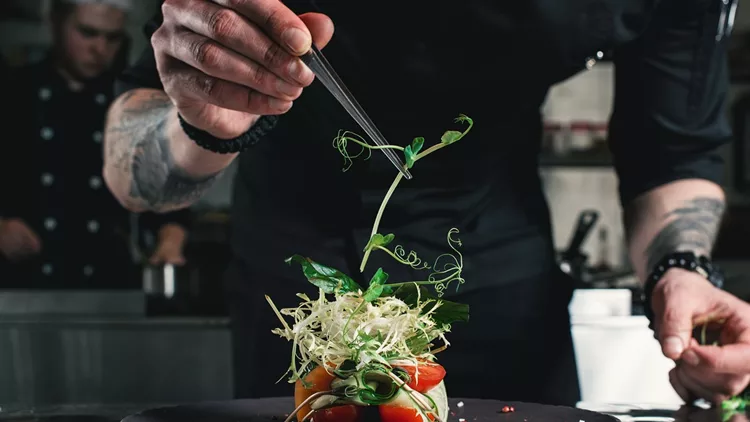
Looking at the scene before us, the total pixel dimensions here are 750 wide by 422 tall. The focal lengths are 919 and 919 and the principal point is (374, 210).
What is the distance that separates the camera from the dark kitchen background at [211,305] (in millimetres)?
2559

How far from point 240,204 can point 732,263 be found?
336cm

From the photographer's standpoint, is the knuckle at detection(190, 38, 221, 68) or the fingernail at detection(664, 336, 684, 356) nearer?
the knuckle at detection(190, 38, 221, 68)

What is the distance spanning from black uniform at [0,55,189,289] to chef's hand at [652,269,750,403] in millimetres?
2991

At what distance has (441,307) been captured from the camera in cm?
118

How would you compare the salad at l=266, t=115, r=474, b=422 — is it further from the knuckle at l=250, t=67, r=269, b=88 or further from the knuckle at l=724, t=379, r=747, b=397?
the knuckle at l=724, t=379, r=747, b=397

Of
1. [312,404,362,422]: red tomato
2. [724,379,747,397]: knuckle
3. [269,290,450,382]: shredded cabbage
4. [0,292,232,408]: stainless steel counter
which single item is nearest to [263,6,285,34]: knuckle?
[269,290,450,382]: shredded cabbage

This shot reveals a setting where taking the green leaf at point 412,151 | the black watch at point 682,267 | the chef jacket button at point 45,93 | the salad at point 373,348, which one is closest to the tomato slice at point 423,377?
the salad at point 373,348

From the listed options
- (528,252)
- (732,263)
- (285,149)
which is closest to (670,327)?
(528,252)

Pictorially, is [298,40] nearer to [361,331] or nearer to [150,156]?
[361,331]

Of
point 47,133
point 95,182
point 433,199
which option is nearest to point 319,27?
point 433,199

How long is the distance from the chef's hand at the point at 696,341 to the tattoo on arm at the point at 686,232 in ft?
0.70

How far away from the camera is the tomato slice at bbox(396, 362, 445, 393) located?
3.54ft

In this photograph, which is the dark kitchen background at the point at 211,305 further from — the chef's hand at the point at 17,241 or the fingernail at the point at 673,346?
the fingernail at the point at 673,346

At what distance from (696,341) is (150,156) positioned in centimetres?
100
